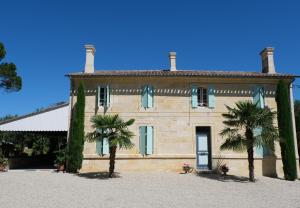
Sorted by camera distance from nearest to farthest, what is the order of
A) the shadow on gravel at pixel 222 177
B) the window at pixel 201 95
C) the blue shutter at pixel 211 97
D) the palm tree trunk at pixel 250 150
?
1. the palm tree trunk at pixel 250 150
2. the shadow on gravel at pixel 222 177
3. the blue shutter at pixel 211 97
4. the window at pixel 201 95

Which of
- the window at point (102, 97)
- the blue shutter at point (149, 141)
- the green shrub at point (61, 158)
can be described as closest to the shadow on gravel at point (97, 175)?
the green shrub at point (61, 158)

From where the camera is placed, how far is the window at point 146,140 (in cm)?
1691

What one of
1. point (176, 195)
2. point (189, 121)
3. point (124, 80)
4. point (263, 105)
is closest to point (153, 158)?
point (189, 121)

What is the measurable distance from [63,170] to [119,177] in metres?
3.60

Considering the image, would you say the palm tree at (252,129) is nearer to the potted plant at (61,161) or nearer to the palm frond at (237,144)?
the palm frond at (237,144)

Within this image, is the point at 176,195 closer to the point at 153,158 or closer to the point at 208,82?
the point at 153,158

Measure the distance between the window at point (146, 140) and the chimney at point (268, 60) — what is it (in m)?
8.42

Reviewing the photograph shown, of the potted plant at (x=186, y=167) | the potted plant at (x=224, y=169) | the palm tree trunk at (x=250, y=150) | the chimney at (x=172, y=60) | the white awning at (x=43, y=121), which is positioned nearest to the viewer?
the palm tree trunk at (x=250, y=150)

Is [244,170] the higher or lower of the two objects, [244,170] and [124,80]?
the lower

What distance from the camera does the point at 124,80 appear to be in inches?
698

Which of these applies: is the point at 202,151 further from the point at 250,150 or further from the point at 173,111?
the point at 250,150

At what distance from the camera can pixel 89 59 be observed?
1878 centimetres

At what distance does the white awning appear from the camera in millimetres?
17484

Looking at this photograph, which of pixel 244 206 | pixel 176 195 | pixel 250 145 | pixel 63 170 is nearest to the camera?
pixel 244 206
